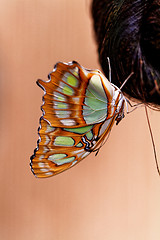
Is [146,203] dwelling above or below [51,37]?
below

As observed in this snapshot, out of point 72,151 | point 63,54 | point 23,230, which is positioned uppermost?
point 63,54

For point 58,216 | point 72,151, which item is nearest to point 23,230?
point 58,216

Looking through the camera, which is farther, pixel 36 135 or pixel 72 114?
pixel 36 135

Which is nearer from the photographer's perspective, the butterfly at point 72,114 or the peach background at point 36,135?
the butterfly at point 72,114

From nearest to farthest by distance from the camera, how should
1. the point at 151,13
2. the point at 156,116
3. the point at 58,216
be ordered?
the point at 151,13
the point at 156,116
the point at 58,216

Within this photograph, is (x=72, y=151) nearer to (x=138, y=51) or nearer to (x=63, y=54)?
(x=138, y=51)

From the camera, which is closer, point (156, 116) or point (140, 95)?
point (140, 95)

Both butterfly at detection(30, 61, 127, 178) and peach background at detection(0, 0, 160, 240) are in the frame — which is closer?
butterfly at detection(30, 61, 127, 178)

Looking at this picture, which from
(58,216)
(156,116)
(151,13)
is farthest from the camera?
(58,216)
